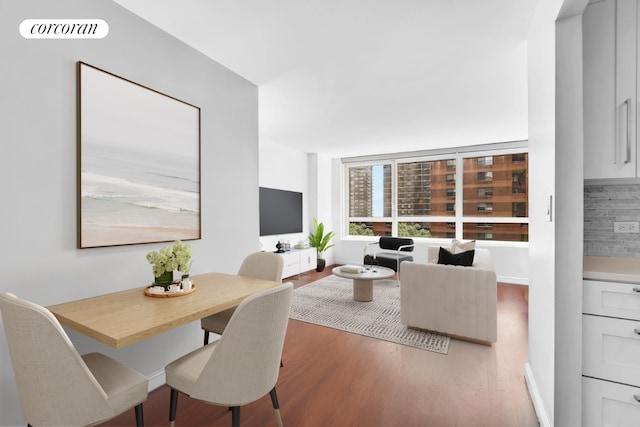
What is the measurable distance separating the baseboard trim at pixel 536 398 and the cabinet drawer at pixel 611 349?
41 centimetres

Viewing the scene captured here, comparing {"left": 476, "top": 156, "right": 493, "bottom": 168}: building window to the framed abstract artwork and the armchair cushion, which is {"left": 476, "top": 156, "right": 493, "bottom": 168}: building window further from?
the framed abstract artwork

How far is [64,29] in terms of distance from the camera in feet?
5.23

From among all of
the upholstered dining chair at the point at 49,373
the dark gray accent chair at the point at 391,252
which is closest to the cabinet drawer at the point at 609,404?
the upholstered dining chair at the point at 49,373

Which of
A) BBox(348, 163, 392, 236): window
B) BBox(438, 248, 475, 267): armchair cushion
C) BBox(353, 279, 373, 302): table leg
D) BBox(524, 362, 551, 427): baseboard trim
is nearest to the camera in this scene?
BBox(524, 362, 551, 427): baseboard trim

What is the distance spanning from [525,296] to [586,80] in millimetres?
3733

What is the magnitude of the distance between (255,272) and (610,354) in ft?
7.04

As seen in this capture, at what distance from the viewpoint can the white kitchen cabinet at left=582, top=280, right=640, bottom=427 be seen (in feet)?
4.29

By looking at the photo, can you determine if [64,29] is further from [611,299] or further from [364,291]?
[364,291]

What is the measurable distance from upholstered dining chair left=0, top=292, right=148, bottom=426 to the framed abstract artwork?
0.72m

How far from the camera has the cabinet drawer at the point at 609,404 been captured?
1305mm

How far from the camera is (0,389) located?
1.39m

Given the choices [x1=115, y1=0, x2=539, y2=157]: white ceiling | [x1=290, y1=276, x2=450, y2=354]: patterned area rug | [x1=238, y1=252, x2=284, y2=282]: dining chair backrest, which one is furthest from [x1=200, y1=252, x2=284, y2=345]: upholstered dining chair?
[x1=115, y1=0, x2=539, y2=157]: white ceiling

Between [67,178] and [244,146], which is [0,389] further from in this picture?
[244,146]

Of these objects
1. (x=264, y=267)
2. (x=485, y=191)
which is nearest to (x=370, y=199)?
(x=485, y=191)
